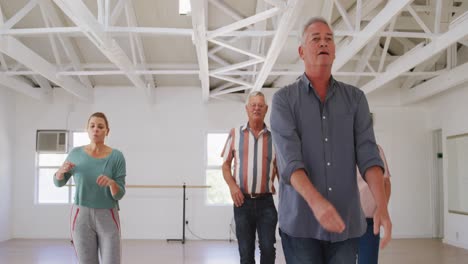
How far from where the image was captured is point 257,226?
3.38m

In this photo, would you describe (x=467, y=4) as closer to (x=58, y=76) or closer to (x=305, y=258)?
(x=58, y=76)

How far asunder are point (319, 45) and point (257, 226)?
2003 mm

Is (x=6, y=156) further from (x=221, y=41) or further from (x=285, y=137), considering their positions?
(x=285, y=137)

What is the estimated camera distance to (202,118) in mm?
10008

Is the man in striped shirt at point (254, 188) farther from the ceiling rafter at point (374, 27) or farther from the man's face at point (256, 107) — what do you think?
the ceiling rafter at point (374, 27)

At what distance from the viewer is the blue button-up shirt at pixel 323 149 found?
5.19ft

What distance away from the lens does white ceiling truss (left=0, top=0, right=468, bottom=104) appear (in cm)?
555

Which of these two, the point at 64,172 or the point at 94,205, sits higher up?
the point at 64,172

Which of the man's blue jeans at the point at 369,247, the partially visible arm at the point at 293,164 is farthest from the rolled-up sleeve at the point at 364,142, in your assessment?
the man's blue jeans at the point at 369,247

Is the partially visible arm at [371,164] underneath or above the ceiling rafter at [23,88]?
underneath

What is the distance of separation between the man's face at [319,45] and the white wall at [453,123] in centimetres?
776

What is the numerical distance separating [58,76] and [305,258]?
716cm

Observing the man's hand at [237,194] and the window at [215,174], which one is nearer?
the man's hand at [237,194]

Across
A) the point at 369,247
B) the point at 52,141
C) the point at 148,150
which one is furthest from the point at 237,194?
the point at 52,141
